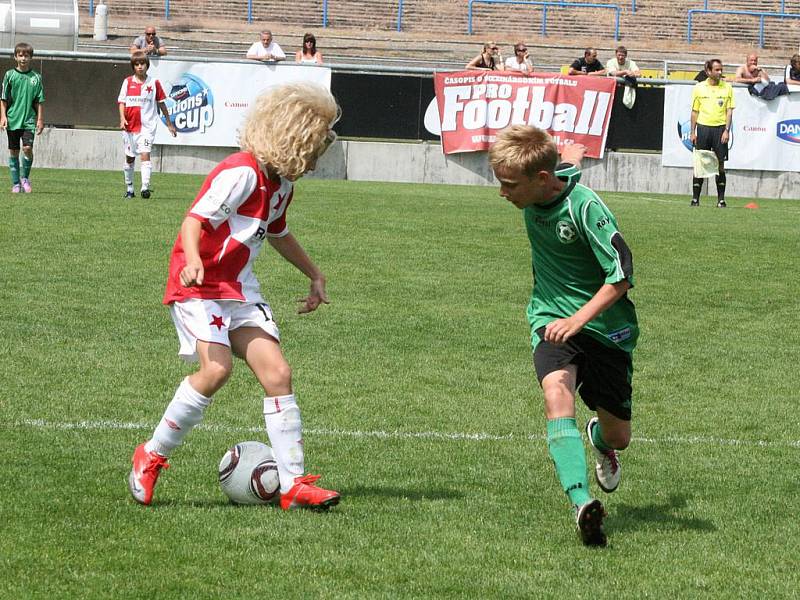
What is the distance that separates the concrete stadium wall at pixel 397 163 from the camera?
22.8 metres

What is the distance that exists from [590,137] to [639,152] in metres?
0.95

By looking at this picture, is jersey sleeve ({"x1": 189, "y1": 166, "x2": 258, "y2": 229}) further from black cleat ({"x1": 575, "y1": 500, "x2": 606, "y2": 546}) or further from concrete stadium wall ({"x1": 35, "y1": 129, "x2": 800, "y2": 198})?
concrete stadium wall ({"x1": 35, "y1": 129, "x2": 800, "y2": 198})

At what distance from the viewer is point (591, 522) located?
172 inches

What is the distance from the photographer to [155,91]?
60.7 feet

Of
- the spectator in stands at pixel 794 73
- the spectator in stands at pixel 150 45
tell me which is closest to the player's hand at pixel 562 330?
the spectator in stands at pixel 794 73

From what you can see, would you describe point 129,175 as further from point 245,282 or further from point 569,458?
point 569,458

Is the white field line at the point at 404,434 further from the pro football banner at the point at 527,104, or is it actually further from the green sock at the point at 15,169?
the pro football banner at the point at 527,104

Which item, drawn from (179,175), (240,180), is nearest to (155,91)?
(179,175)

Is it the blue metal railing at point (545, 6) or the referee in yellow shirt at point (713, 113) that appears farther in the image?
the blue metal railing at point (545, 6)

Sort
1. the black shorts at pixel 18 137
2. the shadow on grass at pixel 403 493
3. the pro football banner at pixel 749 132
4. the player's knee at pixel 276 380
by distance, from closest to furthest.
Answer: the player's knee at pixel 276 380 → the shadow on grass at pixel 403 493 → the black shorts at pixel 18 137 → the pro football banner at pixel 749 132

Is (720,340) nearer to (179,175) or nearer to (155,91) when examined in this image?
(155,91)

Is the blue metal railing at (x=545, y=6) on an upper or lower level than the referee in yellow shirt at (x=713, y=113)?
upper

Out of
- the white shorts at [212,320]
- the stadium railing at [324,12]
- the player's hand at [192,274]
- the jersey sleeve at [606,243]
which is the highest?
the stadium railing at [324,12]

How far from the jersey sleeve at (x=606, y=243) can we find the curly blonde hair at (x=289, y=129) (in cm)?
100
